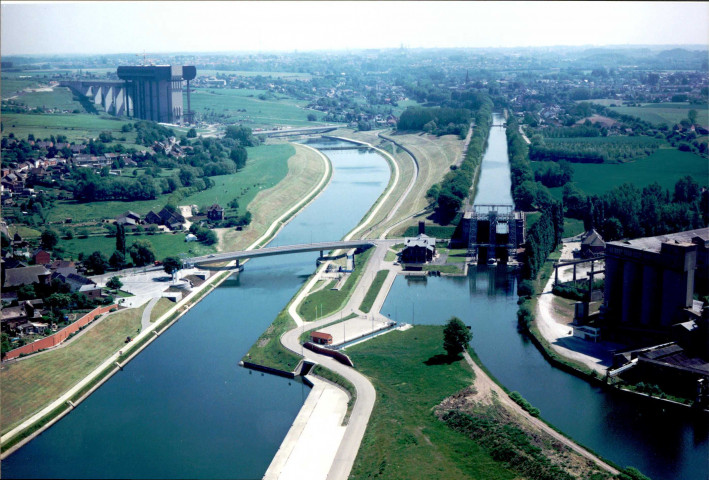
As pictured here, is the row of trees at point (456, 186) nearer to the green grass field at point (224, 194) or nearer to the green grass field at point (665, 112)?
the green grass field at point (224, 194)

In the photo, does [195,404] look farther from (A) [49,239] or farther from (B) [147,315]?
(A) [49,239]

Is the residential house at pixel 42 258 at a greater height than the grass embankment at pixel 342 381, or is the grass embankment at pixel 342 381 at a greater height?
the residential house at pixel 42 258

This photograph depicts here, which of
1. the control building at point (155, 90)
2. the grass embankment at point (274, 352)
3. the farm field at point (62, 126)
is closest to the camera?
the grass embankment at point (274, 352)

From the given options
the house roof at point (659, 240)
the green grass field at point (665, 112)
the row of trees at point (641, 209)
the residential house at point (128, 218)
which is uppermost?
the green grass field at point (665, 112)

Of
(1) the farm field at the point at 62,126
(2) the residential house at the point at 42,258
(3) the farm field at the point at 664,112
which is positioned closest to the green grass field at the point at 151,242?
(2) the residential house at the point at 42,258

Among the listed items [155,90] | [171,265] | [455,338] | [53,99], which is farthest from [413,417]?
[53,99]

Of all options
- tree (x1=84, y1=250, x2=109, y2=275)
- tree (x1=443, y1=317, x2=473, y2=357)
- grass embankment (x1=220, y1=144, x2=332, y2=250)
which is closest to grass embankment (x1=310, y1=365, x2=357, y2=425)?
tree (x1=443, y1=317, x2=473, y2=357)
